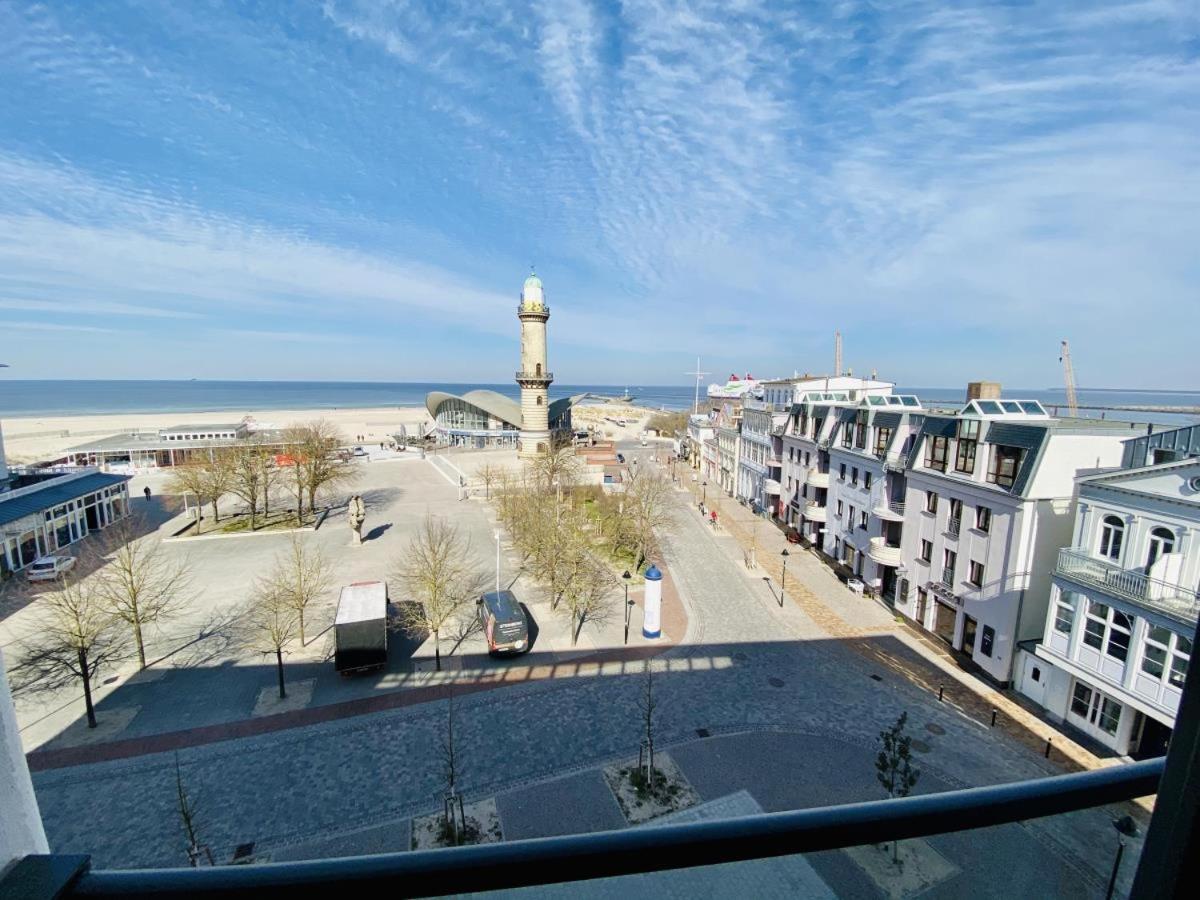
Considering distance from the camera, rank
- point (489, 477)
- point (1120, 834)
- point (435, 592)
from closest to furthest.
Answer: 1. point (1120, 834)
2. point (435, 592)
3. point (489, 477)

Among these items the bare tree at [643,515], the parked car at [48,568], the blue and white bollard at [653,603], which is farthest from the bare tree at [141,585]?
the bare tree at [643,515]

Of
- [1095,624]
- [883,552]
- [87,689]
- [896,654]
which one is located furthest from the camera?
[883,552]

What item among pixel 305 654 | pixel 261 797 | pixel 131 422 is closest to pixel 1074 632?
pixel 261 797

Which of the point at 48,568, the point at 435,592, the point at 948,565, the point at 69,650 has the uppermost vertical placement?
the point at 948,565

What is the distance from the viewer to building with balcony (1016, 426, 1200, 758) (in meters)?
11.7

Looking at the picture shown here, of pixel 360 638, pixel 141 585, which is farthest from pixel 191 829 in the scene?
pixel 141 585

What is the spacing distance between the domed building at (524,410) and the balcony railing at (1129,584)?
3163 centimetres

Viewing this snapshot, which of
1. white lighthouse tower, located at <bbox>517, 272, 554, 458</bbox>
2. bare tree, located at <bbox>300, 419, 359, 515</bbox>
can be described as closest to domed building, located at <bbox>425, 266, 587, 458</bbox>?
white lighthouse tower, located at <bbox>517, 272, 554, 458</bbox>

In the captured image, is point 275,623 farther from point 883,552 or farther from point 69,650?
point 883,552

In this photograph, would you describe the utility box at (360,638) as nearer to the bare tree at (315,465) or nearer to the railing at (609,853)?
the railing at (609,853)

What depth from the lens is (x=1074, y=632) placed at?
1370cm

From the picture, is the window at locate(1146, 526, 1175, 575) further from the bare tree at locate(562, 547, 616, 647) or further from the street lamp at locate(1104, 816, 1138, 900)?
the street lamp at locate(1104, 816, 1138, 900)

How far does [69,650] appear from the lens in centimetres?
1346

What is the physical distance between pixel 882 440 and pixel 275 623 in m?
22.1
